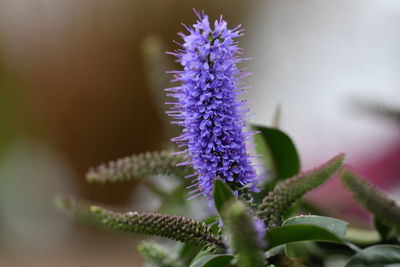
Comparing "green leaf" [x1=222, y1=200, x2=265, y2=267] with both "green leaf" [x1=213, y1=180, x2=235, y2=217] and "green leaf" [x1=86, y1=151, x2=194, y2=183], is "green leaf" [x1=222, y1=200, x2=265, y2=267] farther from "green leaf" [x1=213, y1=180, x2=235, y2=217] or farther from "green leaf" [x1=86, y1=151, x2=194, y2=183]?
"green leaf" [x1=86, y1=151, x2=194, y2=183]

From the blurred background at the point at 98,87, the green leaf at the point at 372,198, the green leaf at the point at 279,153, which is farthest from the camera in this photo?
the blurred background at the point at 98,87

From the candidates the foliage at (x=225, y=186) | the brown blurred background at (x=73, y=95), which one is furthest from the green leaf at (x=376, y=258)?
the brown blurred background at (x=73, y=95)

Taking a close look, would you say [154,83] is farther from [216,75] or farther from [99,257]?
[99,257]

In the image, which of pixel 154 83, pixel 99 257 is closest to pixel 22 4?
pixel 99 257

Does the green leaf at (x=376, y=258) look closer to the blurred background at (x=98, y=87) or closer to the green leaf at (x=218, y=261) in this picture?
the green leaf at (x=218, y=261)

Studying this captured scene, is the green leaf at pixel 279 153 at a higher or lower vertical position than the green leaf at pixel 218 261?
higher

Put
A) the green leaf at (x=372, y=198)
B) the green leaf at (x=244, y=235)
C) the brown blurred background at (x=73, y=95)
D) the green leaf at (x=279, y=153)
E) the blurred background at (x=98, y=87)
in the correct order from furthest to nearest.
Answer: the brown blurred background at (x=73, y=95)
the blurred background at (x=98, y=87)
the green leaf at (x=279, y=153)
the green leaf at (x=372, y=198)
the green leaf at (x=244, y=235)
